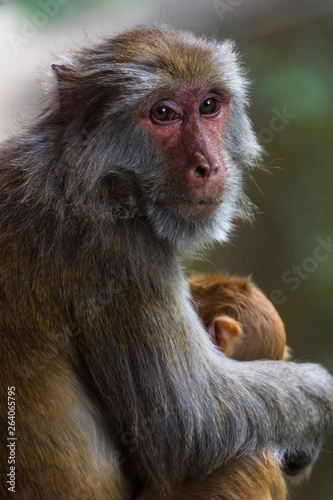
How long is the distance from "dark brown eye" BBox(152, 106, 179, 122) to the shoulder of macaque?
1328mm

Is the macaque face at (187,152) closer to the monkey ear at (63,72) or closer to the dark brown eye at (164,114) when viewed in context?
the dark brown eye at (164,114)

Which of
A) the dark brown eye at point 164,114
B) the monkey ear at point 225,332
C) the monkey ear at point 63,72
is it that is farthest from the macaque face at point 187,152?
the monkey ear at point 225,332

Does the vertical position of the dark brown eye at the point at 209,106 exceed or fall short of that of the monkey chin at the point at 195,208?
it exceeds it

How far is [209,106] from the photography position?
3.82 m

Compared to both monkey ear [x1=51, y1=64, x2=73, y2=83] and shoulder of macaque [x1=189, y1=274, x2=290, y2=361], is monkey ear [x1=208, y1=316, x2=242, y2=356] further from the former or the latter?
monkey ear [x1=51, y1=64, x2=73, y2=83]

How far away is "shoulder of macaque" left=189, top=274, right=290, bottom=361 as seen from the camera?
4.32m

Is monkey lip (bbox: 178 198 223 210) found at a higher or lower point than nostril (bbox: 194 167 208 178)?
lower

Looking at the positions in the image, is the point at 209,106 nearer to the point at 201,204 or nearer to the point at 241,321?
the point at 201,204

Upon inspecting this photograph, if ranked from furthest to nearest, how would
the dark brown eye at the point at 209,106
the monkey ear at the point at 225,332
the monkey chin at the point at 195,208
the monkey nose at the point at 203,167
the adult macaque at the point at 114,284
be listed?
the monkey ear at the point at 225,332 → the dark brown eye at the point at 209,106 → the monkey chin at the point at 195,208 → the monkey nose at the point at 203,167 → the adult macaque at the point at 114,284

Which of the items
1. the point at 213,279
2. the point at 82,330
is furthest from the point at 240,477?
the point at 213,279

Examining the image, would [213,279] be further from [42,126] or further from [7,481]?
[7,481]

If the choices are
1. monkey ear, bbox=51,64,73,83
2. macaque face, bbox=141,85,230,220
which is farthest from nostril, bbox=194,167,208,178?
monkey ear, bbox=51,64,73,83

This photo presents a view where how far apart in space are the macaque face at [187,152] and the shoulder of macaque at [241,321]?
3.21 ft

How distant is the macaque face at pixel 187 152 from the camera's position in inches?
138
